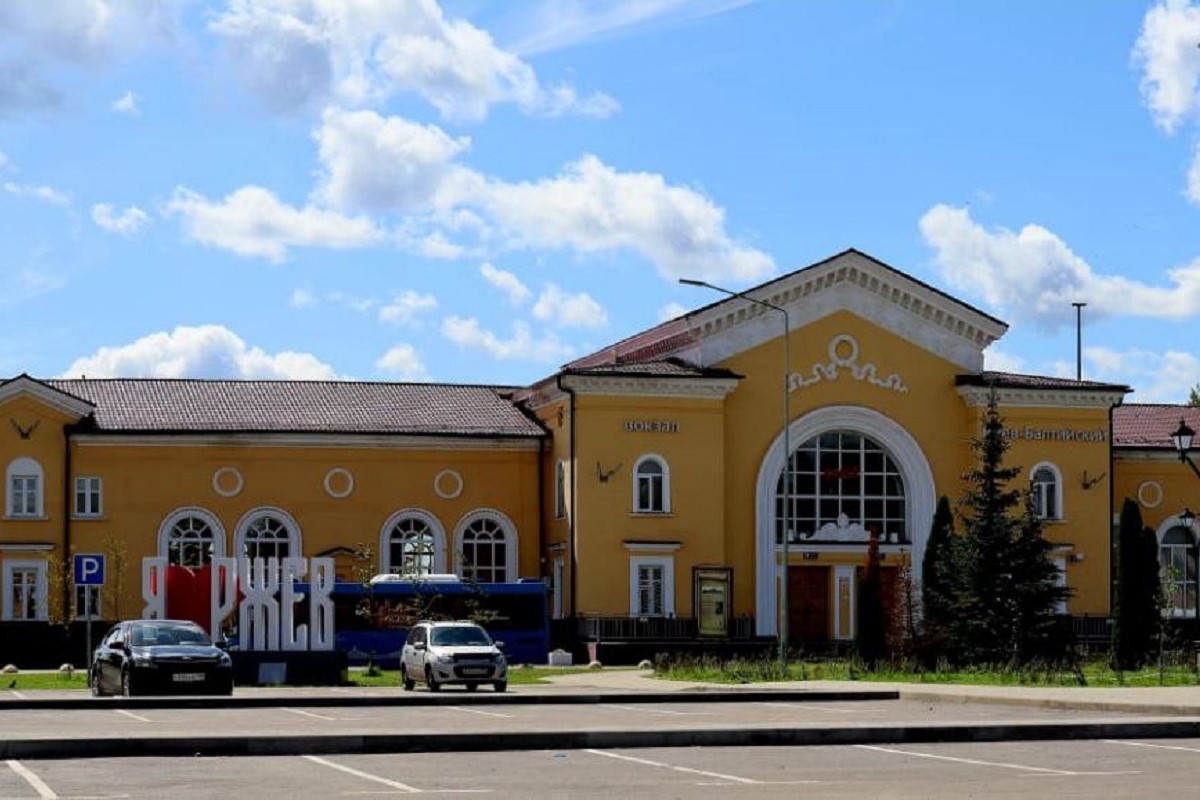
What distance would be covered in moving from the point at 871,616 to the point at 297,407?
21931mm

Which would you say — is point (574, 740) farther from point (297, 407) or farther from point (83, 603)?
point (297, 407)

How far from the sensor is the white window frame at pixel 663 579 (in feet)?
192

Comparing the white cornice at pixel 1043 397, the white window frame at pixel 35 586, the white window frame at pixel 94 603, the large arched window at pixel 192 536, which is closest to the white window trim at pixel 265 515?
the large arched window at pixel 192 536

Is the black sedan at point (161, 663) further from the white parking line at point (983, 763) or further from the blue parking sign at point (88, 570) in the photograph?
the white parking line at point (983, 763)

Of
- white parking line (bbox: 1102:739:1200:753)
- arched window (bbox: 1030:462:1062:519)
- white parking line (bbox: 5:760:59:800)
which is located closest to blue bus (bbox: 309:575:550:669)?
arched window (bbox: 1030:462:1062:519)

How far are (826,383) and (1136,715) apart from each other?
105 ft

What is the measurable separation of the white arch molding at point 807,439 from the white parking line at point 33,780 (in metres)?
40.5

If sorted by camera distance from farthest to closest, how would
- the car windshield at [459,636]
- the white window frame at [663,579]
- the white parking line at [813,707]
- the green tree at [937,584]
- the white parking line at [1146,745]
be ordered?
the white window frame at [663,579] < the green tree at [937,584] < the car windshield at [459,636] < the white parking line at [813,707] < the white parking line at [1146,745]

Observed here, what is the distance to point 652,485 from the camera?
5903 centimetres

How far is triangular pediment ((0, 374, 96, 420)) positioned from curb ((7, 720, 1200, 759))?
3868 cm

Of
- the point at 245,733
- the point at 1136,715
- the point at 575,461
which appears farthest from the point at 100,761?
the point at 575,461

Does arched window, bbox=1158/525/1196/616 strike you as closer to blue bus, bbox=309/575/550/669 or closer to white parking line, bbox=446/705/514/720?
blue bus, bbox=309/575/550/669

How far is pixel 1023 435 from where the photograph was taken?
6144 cm

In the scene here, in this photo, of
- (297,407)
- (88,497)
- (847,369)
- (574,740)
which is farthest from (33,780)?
(297,407)
